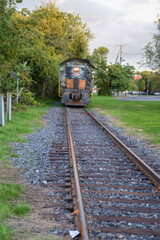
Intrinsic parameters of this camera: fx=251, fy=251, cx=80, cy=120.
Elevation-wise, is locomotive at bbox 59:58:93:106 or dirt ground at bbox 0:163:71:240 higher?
locomotive at bbox 59:58:93:106

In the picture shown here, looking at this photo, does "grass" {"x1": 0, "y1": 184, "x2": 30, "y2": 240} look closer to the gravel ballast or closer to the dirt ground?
the dirt ground

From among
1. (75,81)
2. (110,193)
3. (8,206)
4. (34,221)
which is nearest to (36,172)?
(8,206)

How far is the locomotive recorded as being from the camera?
19609 millimetres

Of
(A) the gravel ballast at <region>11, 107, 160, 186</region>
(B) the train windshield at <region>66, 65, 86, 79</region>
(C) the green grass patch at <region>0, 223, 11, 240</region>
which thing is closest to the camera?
(C) the green grass patch at <region>0, 223, 11, 240</region>

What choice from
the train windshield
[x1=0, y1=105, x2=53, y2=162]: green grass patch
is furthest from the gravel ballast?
the train windshield

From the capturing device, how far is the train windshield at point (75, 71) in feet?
65.0

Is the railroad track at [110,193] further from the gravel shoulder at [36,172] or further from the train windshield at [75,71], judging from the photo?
the train windshield at [75,71]

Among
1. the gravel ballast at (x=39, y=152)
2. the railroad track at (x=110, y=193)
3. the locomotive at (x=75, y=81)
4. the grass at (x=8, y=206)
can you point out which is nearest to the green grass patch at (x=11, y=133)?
the gravel ballast at (x=39, y=152)

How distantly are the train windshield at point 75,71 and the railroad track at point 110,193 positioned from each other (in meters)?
13.2

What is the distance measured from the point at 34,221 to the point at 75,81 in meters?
17.0

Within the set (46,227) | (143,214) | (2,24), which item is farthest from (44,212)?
(2,24)

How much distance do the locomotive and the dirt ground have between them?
1504 cm

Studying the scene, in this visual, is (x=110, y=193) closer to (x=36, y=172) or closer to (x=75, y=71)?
(x=36, y=172)

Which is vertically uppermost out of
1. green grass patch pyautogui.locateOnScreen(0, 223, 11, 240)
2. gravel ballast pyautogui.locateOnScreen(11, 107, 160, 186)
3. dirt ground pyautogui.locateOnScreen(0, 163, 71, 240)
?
gravel ballast pyautogui.locateOnScreen(11, 107, 160, 186)
